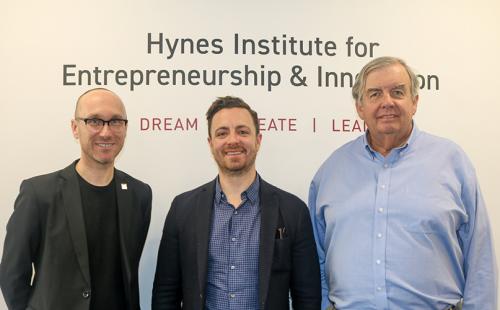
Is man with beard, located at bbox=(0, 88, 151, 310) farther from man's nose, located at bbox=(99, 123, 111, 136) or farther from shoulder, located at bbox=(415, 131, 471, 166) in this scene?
shoulder, located at bbox=(415, 131, 471, 166)

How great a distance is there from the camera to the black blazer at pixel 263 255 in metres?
2.17

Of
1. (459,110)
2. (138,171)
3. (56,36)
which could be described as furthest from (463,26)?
(56,36)

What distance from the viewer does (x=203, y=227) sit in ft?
7.32

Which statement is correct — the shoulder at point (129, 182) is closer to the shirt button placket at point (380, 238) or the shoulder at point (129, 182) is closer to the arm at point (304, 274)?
the arm at point (304, 274)

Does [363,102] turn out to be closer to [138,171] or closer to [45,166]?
[138,171]

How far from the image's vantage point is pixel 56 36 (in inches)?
116

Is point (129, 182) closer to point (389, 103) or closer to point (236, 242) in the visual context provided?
point (236, 242)

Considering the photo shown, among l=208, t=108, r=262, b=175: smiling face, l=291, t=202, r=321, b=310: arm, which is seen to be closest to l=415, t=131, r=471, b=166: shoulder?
l=291, t=202, r=321, b=310: arm

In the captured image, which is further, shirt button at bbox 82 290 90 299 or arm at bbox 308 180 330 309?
arm at bbox 308 180 330 309

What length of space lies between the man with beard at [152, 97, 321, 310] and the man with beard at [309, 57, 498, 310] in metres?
0.18

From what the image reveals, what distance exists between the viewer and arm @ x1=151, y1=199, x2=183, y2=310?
90.5 inches

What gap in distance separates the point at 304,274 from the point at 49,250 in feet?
3.96

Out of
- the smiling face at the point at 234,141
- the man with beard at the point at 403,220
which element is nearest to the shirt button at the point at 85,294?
the smiling face at the point at 234,141

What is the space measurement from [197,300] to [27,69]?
6.14 ft
